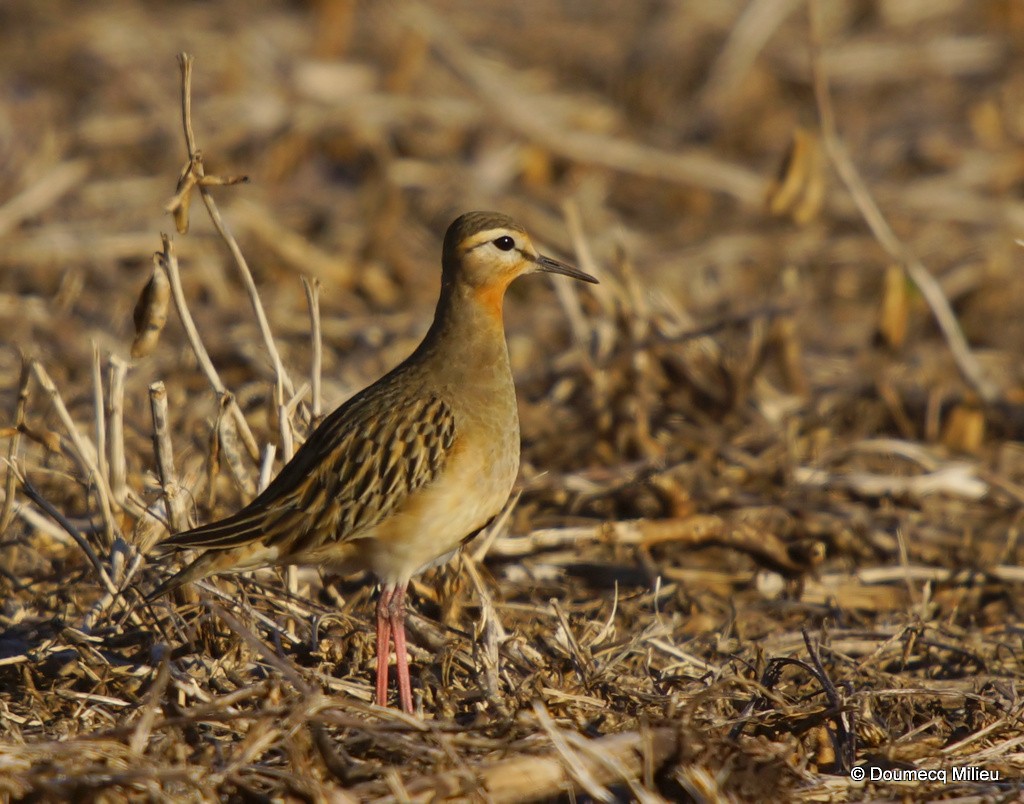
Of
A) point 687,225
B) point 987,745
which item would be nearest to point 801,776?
point 987,745

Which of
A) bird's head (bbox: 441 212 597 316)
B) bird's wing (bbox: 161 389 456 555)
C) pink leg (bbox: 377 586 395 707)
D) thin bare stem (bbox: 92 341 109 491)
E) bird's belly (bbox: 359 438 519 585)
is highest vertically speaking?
bird's head (bbox: 441 212 597 316)

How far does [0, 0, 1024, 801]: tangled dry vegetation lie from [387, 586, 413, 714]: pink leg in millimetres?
195

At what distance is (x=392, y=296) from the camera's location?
38.1 ft

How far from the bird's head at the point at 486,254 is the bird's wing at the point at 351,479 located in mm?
649

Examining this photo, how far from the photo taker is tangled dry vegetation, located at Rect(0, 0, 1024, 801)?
540 cm

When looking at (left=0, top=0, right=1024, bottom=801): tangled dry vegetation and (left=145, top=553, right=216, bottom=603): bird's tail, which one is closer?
(left=0, top=0, right=1024, bottom=801): tangled dry vegetation

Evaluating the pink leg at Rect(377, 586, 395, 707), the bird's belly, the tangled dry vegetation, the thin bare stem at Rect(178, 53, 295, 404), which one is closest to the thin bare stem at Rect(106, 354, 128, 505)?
the tangled dry vegetation

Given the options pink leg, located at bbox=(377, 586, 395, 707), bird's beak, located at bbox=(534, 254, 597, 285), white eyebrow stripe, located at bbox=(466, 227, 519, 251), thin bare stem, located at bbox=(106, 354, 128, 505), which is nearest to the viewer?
pink leg, located at bbox=(377, 586, 395, 707)

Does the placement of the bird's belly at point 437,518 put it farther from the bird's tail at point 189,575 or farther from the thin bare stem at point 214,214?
the thin bare stem at point 214,214

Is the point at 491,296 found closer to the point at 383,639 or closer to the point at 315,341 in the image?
the point at 315,341

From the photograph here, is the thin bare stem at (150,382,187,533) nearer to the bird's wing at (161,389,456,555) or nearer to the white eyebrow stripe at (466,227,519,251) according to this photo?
the bird's wing at (161,389,456,555)

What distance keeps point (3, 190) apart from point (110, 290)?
1.63m

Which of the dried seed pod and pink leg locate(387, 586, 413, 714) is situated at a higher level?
the dried seed pod

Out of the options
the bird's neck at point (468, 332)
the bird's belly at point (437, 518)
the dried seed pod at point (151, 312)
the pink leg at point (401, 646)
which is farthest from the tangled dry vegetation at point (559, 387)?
the bird's neck at point (468, 332)
